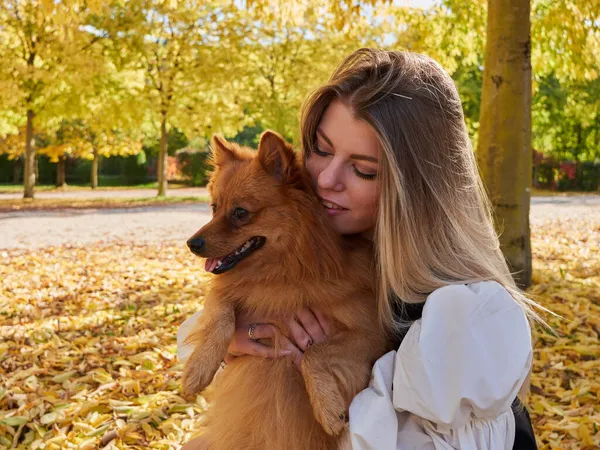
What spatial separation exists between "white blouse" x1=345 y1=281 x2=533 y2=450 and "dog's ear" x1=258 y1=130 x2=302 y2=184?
0.92m

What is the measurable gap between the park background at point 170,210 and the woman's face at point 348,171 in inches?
81.1

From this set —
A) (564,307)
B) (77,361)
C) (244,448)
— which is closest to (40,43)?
(77,361)

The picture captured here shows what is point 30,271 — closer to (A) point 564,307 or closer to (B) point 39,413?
(B) point 39,413

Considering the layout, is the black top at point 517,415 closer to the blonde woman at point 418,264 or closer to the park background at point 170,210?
the blonde woman at point 418,264

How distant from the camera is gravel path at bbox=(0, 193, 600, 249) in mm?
12297

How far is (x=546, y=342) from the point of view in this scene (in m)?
5.47

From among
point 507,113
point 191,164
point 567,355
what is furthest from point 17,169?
point 567,355

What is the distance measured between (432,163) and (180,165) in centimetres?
3844

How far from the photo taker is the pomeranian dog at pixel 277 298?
7.66ft

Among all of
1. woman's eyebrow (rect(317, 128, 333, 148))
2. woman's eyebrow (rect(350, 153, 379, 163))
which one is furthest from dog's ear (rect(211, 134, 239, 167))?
woman's eyebrow (rect(350, 153, 379, 163))

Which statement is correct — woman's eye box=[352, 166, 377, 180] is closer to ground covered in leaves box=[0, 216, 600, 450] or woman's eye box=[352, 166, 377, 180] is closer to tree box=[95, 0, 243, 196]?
ground covered in leaves box=[0, 216, 600, 450]

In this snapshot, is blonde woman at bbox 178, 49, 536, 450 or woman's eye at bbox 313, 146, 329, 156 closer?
blonde woman at bbox 178, 49, 536, 450

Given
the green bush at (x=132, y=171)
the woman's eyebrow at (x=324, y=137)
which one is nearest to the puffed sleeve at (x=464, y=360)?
the woman's eyebrow at (x=324, y=137)

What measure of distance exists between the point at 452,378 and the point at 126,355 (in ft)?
13.8
